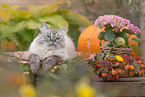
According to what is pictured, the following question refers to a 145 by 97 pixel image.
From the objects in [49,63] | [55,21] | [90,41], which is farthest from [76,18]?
[49,63]

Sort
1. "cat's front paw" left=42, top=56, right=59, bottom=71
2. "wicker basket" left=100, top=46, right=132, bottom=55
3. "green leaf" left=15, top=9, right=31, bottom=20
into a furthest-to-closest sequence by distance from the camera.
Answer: "green leaf" left=15, top=9, right=31, bottom=20, "wicker basket" left=100, top=46, right=132, bottom=55, "cat's front paw" left=42, top=56, right=59, bottom=71

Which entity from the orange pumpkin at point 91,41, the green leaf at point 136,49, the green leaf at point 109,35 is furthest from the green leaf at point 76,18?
the green leaf at point 109,35

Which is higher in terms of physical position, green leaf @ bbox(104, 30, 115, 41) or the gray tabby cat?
green leaf @ bbox(104, 30, 115, 41)

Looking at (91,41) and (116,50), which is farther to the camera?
(91,41)

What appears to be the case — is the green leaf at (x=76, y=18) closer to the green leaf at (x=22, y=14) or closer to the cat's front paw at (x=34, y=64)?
the green leaf at (x=22, y=14)

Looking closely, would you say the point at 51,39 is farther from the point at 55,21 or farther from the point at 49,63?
the point at 55,21

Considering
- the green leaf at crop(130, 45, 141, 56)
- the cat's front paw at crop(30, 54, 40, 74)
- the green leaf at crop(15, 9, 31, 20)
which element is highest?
the green leaf at crop(15, 9, 31, 20)

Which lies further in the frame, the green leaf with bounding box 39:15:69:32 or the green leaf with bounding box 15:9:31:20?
the green leaf with bounding box 15:9:31:20

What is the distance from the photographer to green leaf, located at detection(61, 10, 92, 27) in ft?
10.3

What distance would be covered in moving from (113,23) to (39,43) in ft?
2.18

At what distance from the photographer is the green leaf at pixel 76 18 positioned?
3.13m

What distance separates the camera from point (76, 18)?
319 cm

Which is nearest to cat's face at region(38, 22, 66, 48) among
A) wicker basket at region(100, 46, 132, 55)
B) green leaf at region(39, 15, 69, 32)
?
wicker basket at region(100, 46, 132, 55)

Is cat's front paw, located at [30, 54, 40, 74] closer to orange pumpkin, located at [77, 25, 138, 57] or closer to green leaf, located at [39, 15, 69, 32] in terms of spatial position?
orange pumpkin, located at [77, 25, 138, 57]
